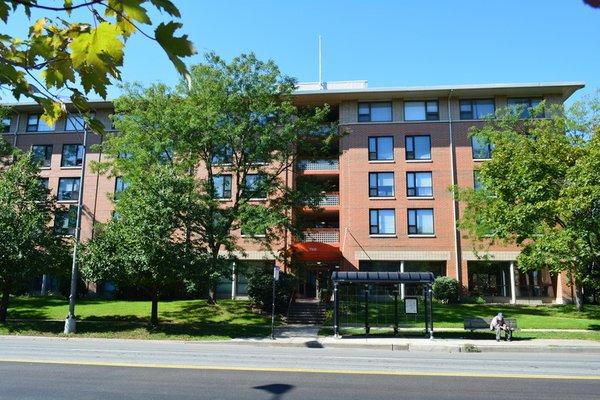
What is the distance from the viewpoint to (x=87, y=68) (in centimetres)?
263

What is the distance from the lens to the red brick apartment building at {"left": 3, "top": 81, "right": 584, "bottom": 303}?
1502 inches

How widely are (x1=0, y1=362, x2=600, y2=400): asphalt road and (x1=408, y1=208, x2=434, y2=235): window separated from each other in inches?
1085

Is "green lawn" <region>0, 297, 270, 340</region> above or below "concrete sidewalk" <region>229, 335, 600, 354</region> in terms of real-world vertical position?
above

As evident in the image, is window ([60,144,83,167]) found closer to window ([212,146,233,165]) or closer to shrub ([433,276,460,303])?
window ([212,146,233,165])

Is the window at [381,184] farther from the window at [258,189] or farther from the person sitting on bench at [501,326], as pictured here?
the person sitting on bench at [501,326]

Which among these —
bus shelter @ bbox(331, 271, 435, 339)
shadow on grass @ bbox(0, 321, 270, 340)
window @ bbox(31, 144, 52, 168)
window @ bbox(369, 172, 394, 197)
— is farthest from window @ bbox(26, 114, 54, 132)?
bus shelter @ bbox(331, 271, 435, 339)

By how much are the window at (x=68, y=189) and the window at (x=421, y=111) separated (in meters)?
27.3

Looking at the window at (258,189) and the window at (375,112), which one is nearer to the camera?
the window at (258,189)

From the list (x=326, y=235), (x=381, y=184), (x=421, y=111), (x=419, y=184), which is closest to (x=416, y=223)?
(x=419, y=184)

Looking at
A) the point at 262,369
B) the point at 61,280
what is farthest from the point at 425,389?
the point at 61,280

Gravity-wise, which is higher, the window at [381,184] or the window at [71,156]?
the window at [71,156]

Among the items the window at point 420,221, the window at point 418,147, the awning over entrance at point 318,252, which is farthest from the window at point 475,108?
the awning over entrance at point 318,252

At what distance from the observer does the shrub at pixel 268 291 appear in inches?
1169

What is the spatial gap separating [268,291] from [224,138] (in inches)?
352
